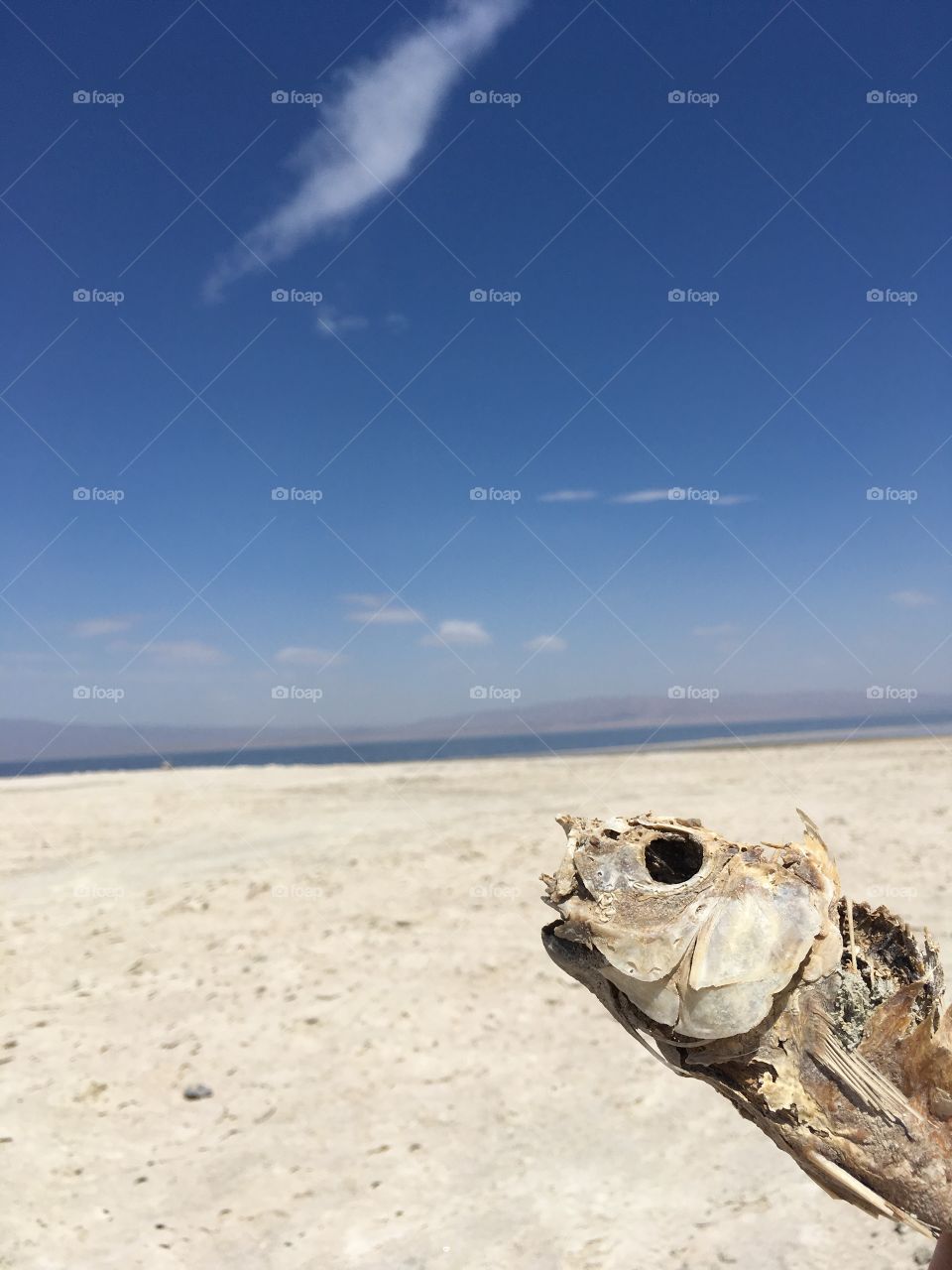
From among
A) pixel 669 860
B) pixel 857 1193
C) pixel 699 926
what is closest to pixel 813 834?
pixel 669 860

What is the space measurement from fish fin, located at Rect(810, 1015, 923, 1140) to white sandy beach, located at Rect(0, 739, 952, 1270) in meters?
2.80

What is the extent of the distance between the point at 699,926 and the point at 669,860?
0.33 metres

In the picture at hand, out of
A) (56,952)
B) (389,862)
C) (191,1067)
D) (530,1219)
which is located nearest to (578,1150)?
(530,1219)

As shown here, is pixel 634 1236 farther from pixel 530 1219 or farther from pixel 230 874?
pixel 230 874

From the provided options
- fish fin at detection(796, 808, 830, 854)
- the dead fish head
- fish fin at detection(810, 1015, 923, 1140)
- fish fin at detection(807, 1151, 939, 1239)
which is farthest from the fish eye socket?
fish fin at detection(807, 1151, 939, 1239)

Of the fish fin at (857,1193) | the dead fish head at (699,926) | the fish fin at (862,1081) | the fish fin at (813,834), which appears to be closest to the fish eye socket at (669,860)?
the dead fish head at (699,926)

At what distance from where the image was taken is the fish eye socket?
2388 mm

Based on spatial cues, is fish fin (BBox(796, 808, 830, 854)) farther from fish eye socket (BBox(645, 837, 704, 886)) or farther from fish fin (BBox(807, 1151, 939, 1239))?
fish fin (BBox(807, 1151, 939, 1239))

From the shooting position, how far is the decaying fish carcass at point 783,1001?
2098 millimetres

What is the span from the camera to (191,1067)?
670 cm

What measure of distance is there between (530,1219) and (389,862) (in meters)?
7.97

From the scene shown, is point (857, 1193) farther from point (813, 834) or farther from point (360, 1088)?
point (360, 1088)

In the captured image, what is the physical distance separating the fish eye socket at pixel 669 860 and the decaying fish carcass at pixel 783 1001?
4.5 inches

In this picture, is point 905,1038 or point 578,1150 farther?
point 578,1150
